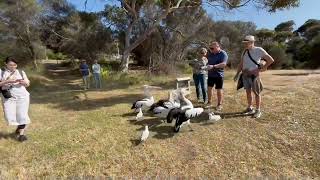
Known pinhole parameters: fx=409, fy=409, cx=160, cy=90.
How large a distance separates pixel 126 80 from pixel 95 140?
434 inches

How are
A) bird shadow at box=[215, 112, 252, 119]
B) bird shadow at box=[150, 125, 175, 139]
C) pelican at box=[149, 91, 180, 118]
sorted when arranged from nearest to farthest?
bird shadow at box=[150, 125, 175, 139] → pelican at box=[149, 91, 180, 118] → bird shadow at box=[215, 112, 252, 119]

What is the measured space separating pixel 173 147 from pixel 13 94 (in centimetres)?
302

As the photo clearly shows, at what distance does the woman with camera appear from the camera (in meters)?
7.23

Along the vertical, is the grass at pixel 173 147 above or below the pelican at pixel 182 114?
below

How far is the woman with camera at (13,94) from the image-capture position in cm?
723

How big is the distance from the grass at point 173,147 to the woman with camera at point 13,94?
53 centimetres

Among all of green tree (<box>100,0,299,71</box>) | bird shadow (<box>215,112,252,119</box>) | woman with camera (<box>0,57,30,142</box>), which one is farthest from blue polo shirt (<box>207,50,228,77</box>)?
green tree (<box>100,0,299,71</box>)

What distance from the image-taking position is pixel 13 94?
7340 mm

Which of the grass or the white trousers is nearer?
the grass

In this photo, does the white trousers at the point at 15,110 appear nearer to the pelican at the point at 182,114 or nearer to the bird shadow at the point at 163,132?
the bird shadow at the point at 163,132

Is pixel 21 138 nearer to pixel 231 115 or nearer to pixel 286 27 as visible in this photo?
pixel 231 115

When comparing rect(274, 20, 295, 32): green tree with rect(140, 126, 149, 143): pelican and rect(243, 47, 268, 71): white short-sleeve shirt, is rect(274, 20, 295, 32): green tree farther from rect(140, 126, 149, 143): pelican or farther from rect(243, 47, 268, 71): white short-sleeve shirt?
rect(140, 126, 149, 143): pelican

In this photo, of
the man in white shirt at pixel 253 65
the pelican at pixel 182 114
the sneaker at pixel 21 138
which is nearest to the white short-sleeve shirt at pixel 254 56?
the man in white shirt at pixel 253 65

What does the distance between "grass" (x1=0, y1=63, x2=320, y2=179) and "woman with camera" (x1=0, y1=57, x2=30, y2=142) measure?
0.53 meters
